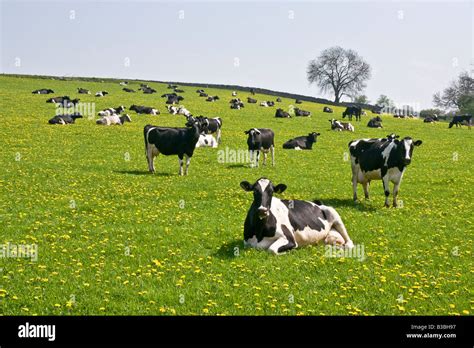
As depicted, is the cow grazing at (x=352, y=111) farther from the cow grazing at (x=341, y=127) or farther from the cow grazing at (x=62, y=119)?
the cow grazing at (x=62, y=119)

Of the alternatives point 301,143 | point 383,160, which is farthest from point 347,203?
point 301,143

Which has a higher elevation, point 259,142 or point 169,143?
point 259,142

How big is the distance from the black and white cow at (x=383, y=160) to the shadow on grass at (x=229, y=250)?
8087 mm

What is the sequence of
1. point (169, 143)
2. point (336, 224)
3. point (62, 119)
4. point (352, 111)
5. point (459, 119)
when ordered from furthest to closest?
point (352, 111)
point (459, 119)
point (62, 119)
point (169, 143)
point (336, 224)

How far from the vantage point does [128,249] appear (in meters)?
11.7

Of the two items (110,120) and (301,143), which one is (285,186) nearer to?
(301,143)

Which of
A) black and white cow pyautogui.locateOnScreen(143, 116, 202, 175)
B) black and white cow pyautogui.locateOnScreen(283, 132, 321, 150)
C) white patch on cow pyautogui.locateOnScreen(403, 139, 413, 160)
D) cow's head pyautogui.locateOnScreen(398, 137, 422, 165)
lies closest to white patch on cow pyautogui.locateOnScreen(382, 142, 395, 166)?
cow's head pyautogui.locateOnScreen(398, 137, 422, 165)

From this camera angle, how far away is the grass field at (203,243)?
28.9 feet

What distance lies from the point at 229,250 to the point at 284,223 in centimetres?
151

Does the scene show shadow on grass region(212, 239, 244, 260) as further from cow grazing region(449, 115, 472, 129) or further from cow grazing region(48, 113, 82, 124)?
cow grazing region(449, 115, 472, 129)

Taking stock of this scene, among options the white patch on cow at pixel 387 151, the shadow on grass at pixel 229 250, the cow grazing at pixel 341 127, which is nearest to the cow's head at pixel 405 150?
the white patch on cow at pixel 387 151

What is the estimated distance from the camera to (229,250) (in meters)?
12.0
